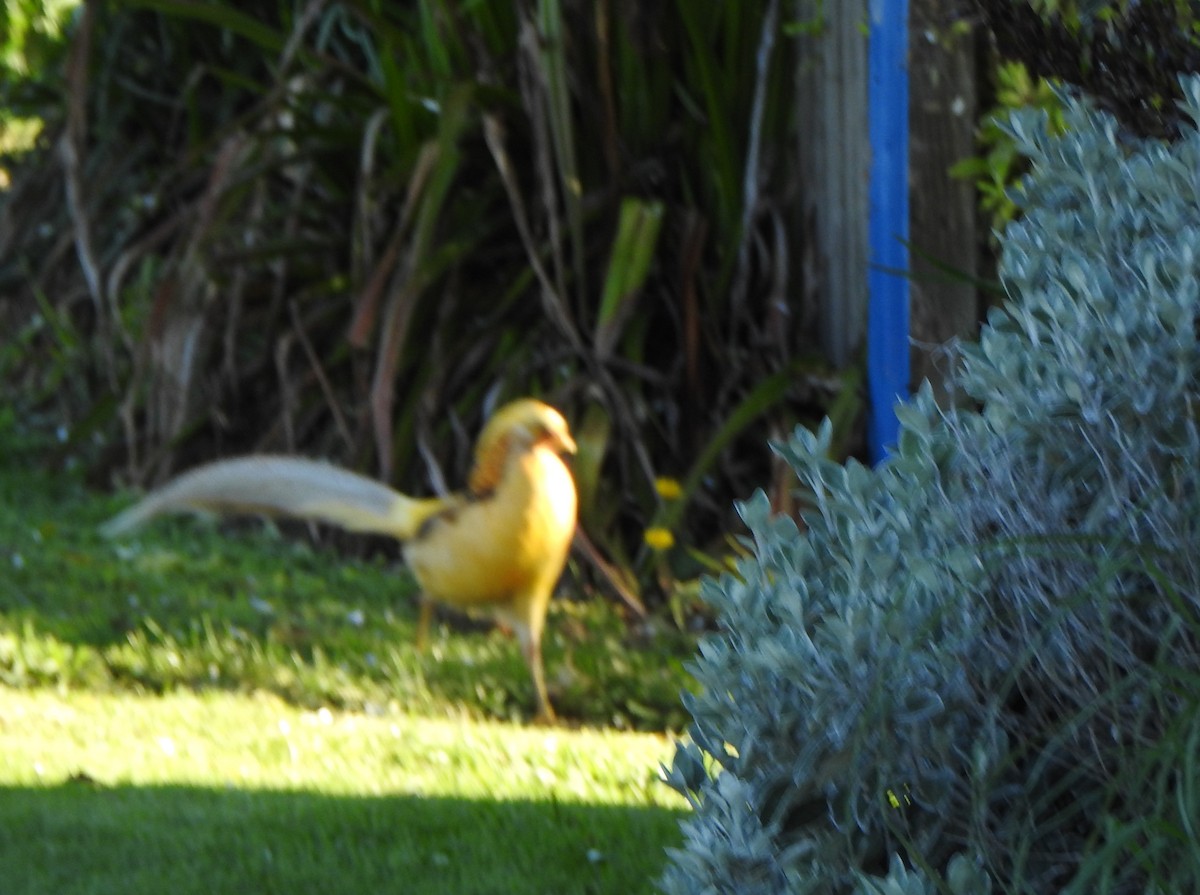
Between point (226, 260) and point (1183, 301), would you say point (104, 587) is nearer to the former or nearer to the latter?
point (226, 260)

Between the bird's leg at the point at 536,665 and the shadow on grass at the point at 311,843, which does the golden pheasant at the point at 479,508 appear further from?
the shadow on grass at the point at 311,843

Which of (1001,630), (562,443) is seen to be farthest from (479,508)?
(1001,630)

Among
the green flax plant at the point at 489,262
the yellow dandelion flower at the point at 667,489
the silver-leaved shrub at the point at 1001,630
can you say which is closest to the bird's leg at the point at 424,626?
the green flax plant at the point at 489,262

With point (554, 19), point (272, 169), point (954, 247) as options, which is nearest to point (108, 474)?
point (272, 169)

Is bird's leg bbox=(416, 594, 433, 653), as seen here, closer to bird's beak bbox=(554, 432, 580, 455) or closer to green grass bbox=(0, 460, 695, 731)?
green grass bbox=(0, 460, 695, 731)

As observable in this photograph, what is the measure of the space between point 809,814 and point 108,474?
593cm

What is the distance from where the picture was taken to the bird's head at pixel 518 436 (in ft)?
15.3

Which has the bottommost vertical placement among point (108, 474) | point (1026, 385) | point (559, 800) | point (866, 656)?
point (108, 474)

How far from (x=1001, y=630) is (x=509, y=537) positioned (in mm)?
2665

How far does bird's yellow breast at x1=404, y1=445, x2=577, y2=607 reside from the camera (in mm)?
4672

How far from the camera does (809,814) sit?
2100mm

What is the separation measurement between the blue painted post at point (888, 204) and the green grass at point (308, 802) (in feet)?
5.08

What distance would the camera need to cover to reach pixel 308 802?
3.83 m

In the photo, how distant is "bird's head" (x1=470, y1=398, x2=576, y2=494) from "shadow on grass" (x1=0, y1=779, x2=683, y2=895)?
43.4 inches
